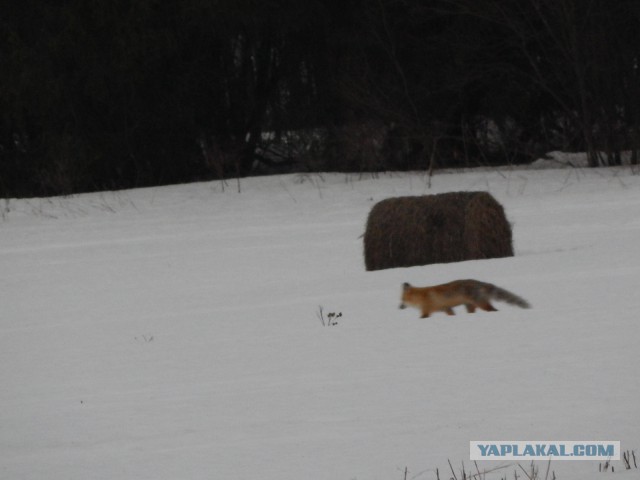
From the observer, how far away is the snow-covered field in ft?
16.6

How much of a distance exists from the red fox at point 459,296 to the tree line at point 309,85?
39.9 feet

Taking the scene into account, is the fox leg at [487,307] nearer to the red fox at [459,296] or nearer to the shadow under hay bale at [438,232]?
the red fox at [459,296]

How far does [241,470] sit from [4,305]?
227 inches

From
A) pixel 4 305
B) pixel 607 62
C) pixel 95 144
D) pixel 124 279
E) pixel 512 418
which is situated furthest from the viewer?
pixel 95 144

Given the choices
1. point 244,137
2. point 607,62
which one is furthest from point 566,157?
point 244,137

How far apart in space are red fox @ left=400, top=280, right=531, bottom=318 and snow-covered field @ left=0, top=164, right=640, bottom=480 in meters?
0.10

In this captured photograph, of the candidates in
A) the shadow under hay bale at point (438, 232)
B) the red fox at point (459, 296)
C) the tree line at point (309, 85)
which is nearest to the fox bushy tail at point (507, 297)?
the red fox at point (459, 296)

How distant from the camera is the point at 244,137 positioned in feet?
83.8

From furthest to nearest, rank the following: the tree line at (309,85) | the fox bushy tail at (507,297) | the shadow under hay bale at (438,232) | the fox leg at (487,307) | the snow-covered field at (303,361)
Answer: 1. the tree line at (309,85)
2. the shadow under hay bale at (438,232)
3. the fox leg at (487,307)
4. the fox bushy tail at (507,297)
5. the snow-covered field at (303,361)

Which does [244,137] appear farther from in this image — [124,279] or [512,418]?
[512,418]

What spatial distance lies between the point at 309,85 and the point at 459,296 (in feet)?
57.6

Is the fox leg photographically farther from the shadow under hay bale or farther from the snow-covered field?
the shadow under hay bale

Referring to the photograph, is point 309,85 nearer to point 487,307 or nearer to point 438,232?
point 438,232

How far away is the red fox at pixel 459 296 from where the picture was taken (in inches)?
296
